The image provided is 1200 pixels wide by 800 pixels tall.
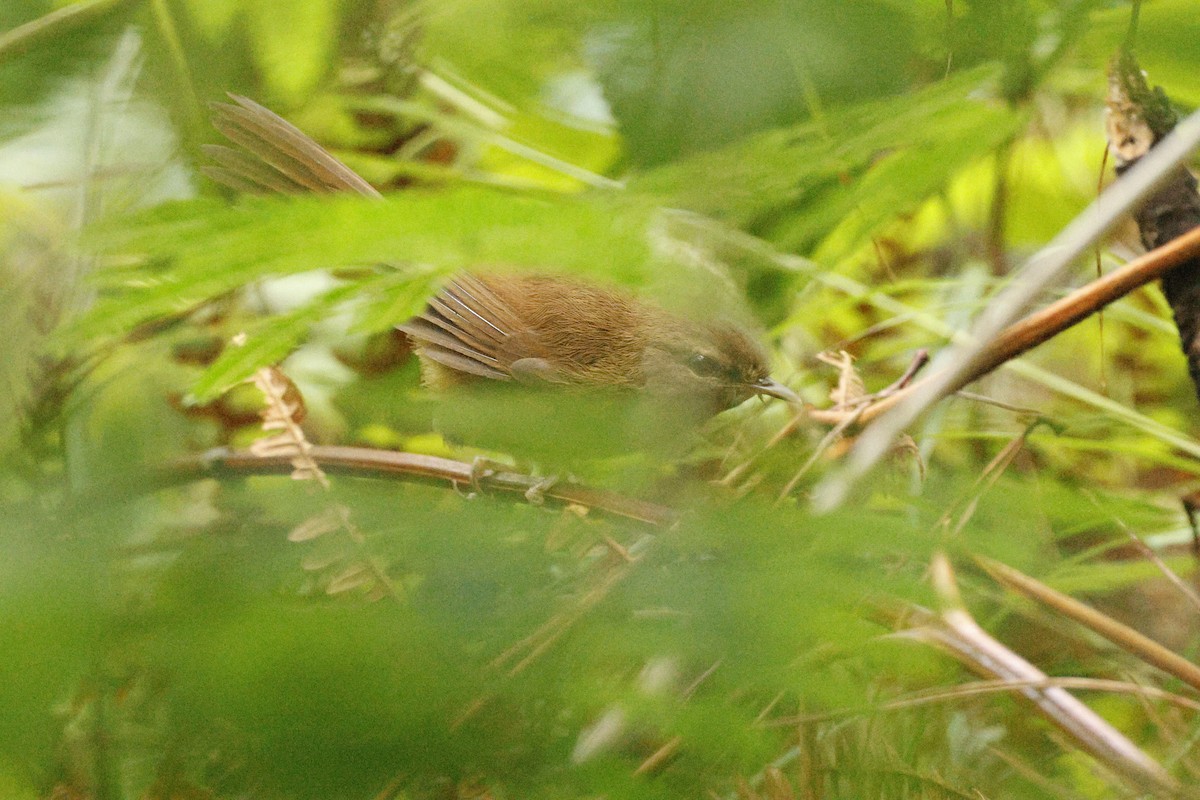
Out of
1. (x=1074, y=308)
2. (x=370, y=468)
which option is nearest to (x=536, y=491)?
(x=370, y=468)

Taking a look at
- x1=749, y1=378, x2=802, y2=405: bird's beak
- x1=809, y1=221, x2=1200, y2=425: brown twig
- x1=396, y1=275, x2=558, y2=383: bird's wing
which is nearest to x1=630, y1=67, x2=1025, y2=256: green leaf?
x1=809, y1=221, x2=1200, y2=425: brown twig

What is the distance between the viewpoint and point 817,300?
6.10 feet

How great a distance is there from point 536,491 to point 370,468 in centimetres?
29

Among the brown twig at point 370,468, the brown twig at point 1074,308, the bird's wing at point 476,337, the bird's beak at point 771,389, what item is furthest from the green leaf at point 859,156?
the bird's wing at point 476,337

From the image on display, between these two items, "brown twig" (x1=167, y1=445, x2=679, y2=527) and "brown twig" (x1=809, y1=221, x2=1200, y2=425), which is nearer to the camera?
"brown twig" (x1=809, y1=221, x2=1200, y2=425)

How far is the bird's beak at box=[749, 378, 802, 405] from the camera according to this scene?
1.70 meters

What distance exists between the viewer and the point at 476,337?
6.07 ft

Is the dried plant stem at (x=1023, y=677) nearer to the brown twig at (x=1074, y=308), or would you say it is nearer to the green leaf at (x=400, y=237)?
the brown twig at (x=1074, y=308)

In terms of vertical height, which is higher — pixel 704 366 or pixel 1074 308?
pixel 1074 308

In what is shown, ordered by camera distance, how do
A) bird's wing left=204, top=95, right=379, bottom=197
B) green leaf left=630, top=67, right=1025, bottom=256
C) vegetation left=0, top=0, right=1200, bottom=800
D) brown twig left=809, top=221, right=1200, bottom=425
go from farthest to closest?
bird's wing left=204, top=95, right=379, bottom=197
brown twig left=809, top=221, right=1200, bottom=425
green leaf left=630, top=67, right=1025, bottom=256
vegetation left=0, top=0, right=1200, bottom=800

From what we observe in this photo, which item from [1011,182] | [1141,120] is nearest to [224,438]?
[1141,120]

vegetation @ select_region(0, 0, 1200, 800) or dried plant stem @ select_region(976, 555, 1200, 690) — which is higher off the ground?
vegetation @ select_region(0, 0, 1200, 800)

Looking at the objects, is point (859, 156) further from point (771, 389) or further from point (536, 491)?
point (771, 389)

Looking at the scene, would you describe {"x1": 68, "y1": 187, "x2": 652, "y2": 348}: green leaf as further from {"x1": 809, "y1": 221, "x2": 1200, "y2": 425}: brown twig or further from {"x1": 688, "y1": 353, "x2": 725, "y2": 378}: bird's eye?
{"x1": 688, "y1": 353, "x2": 725, "y2": 378}: bird's eye
